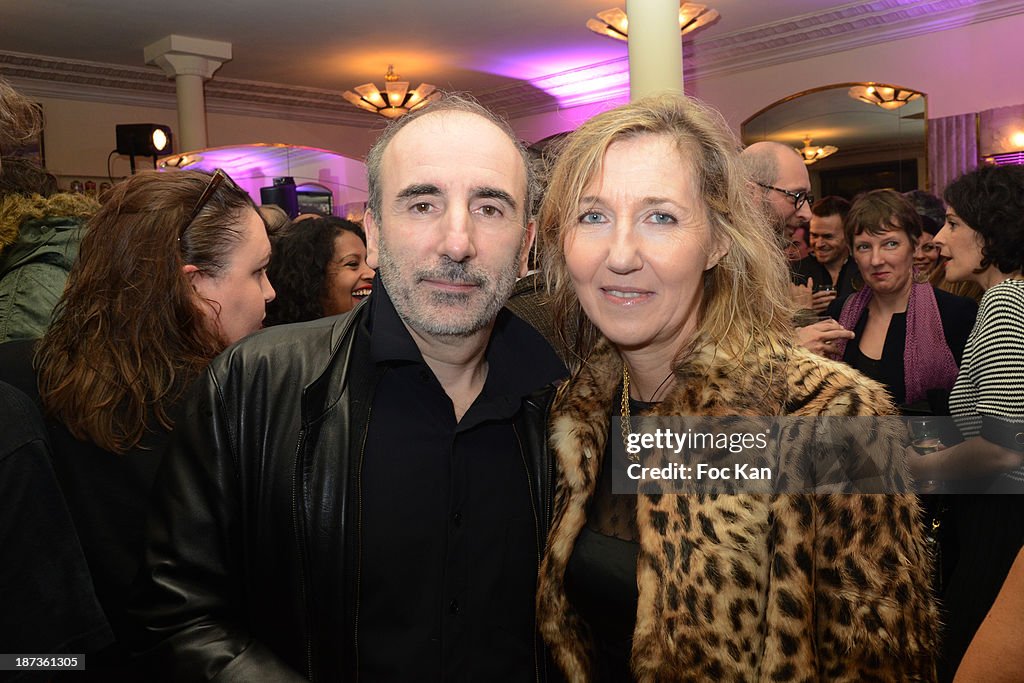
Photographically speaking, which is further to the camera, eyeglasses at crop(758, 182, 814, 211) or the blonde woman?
eyeglasses at crop(758, 182, 814, 211)

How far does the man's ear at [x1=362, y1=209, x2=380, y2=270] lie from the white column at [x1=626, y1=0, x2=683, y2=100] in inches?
125

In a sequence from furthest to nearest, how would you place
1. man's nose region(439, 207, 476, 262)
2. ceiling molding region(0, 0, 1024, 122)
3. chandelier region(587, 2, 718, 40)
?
ceiling molding region(0, 0, 1024, 122) → chandelier region(587, 2, 718, 40) → man's nose region(439, 207, 476, 262)

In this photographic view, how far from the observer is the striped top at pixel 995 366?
2.40m

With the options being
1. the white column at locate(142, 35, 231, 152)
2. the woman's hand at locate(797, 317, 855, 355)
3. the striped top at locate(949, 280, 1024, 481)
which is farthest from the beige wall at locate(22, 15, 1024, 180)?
the striped top at locate(949, 280, 1024, 481)

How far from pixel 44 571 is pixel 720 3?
7159 mm

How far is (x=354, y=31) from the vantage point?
7.52m

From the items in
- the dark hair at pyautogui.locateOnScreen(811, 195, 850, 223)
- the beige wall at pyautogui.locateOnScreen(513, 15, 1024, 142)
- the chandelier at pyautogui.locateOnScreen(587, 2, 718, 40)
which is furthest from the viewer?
the beige wall at pyautogui.locateOnScreen(513, 15, 1024, 142)

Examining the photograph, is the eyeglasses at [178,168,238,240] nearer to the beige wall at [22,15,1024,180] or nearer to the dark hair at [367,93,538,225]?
the dark hair at [367,93,538,225]

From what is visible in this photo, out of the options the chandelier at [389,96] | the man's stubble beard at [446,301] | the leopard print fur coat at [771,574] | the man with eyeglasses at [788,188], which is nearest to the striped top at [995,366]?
the man with eyeglasses at [788,188]

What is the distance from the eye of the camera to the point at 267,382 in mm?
1420

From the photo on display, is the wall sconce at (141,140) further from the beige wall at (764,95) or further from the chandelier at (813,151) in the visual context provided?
the chandelier at (813,151)

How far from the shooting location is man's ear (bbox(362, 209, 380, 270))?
1652 mm

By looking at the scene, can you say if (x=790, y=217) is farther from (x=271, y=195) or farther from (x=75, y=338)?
(x=271, y=195)

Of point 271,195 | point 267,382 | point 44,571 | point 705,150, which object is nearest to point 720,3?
point 271,195
